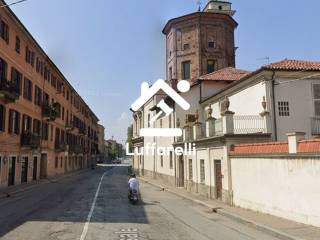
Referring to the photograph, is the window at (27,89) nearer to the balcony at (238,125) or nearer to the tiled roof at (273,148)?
the balcony at (238,125)

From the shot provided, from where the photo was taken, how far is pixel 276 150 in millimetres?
13922

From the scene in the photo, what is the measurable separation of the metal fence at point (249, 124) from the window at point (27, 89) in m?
19.9

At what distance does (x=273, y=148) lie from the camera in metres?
14.2

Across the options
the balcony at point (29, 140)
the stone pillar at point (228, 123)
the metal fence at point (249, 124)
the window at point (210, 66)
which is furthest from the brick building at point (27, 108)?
the window at point (210, 66)

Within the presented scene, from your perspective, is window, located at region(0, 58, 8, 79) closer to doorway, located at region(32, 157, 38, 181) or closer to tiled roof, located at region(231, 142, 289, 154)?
doorway, located at region(32, 157, 38, 181)

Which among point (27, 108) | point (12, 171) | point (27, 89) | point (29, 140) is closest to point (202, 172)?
point (12, 171)

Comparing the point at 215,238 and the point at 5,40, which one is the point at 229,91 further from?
the point at 5,40

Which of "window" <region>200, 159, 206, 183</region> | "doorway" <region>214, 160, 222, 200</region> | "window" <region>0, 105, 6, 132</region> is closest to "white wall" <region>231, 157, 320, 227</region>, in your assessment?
"doorway" <region>214, 160, 222, 200</region>

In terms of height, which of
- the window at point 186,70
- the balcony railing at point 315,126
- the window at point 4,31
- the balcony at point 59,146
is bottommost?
the balcony railing at point 315,126

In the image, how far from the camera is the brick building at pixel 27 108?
1057 inches

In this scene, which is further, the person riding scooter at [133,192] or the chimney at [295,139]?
the person riding scooter at [133,192]

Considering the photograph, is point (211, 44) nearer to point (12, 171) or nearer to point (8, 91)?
point (8, 91)

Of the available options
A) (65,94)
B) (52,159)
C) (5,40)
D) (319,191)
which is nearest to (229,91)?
(319,191)

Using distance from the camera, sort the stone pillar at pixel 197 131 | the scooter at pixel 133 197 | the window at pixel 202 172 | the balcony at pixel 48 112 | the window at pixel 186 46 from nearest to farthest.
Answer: the scooter at pixel 133 197 < the window at pixel 202 172 < the stone pillar at pixel 197 131 < the balcony at pixel 48 112 < the window at pixel 186 46
